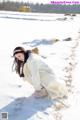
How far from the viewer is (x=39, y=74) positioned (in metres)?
5.90

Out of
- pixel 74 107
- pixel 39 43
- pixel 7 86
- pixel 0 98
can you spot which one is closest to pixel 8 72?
pixel 7 86

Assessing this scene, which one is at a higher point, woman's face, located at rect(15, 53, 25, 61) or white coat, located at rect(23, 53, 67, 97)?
woman's face, located at rect(15, 53, 25, 61)

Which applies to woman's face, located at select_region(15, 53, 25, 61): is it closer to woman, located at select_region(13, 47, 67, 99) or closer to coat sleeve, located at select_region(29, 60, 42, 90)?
woman, located at select_region(13, 47, 67, 99)

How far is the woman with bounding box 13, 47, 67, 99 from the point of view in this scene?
5836mm

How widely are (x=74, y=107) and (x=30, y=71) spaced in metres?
0.83

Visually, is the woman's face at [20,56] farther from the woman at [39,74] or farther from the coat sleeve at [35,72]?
the coat sleeve at [35,72]

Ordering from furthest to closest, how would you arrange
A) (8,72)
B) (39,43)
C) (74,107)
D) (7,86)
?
(39,43) → (8,72) → (7,86) → (74,107)

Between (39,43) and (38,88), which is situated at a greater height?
(38,88)

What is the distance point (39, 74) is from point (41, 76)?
0.05 meters

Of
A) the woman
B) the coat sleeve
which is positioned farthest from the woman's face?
the coat sleeve

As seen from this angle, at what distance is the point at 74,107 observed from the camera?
567 cm

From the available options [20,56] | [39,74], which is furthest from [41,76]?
[20,56]

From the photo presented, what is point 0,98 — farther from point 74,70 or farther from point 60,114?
point 74,70

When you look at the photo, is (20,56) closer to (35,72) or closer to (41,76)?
(35,72)
